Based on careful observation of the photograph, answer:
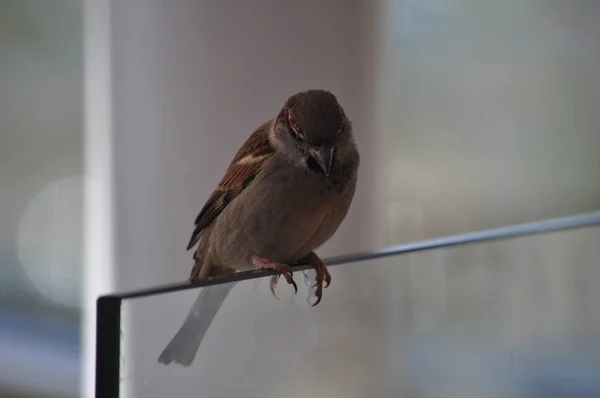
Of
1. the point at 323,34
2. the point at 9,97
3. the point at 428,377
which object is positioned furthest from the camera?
the point at 323,34

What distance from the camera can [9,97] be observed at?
137cm

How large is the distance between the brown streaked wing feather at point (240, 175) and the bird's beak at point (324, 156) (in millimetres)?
97

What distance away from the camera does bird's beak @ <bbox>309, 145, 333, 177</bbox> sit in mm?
967

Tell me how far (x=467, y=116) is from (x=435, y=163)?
0.14 meters

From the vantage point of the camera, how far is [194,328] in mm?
846

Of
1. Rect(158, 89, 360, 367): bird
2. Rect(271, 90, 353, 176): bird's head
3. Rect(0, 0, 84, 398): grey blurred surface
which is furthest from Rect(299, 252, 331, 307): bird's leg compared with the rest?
Rect(0, 0, 84, 398): grey blurred surface

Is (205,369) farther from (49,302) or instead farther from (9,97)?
(9,97)

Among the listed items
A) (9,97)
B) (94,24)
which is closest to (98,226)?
(9,97)

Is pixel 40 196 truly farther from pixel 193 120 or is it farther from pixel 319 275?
pixel 319 275

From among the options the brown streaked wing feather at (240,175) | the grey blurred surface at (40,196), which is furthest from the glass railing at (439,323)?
the grey blurred surface at (40,196)

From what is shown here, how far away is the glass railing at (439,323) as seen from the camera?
1.00 metres

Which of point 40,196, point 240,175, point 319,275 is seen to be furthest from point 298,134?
point 40,196

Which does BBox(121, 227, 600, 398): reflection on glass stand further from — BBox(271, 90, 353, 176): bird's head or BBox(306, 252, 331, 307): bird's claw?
BBox(271, 90, 353, 176): bird's head

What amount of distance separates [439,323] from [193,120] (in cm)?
74
